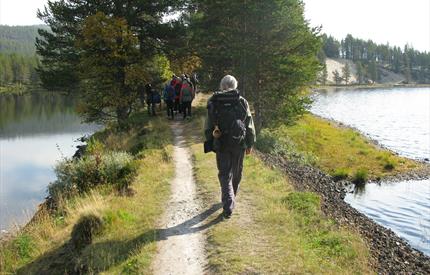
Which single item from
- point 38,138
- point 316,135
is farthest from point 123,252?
point 38,138

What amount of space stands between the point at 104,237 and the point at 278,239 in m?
3.55

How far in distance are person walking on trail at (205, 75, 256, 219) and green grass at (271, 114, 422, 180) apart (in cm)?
1823

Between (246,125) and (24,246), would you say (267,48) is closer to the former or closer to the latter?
(246,125)

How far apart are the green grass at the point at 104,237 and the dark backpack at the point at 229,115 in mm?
2479

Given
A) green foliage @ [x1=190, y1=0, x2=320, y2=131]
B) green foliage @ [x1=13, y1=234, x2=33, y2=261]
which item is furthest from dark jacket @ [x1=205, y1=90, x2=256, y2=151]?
green foliage @ [x1=190, y1=0, x2=320, y2=131]

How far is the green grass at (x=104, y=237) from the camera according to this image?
866 centimetres

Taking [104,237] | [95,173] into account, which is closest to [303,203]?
[104,237]

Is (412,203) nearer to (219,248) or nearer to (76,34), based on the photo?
(219,248)

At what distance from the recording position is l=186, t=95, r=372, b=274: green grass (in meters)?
7.91

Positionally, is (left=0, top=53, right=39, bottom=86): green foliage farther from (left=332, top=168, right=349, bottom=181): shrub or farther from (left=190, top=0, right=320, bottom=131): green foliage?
(left=332, top=168, right=349, bottom=181): shrub

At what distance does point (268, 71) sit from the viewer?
26438mm

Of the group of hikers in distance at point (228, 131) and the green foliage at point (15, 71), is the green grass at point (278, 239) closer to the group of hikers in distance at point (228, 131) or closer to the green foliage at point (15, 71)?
the group of hikers in distance at point (228, 131)

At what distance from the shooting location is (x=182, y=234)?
Result: 9398mm

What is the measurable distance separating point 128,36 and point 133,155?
12033 mm
